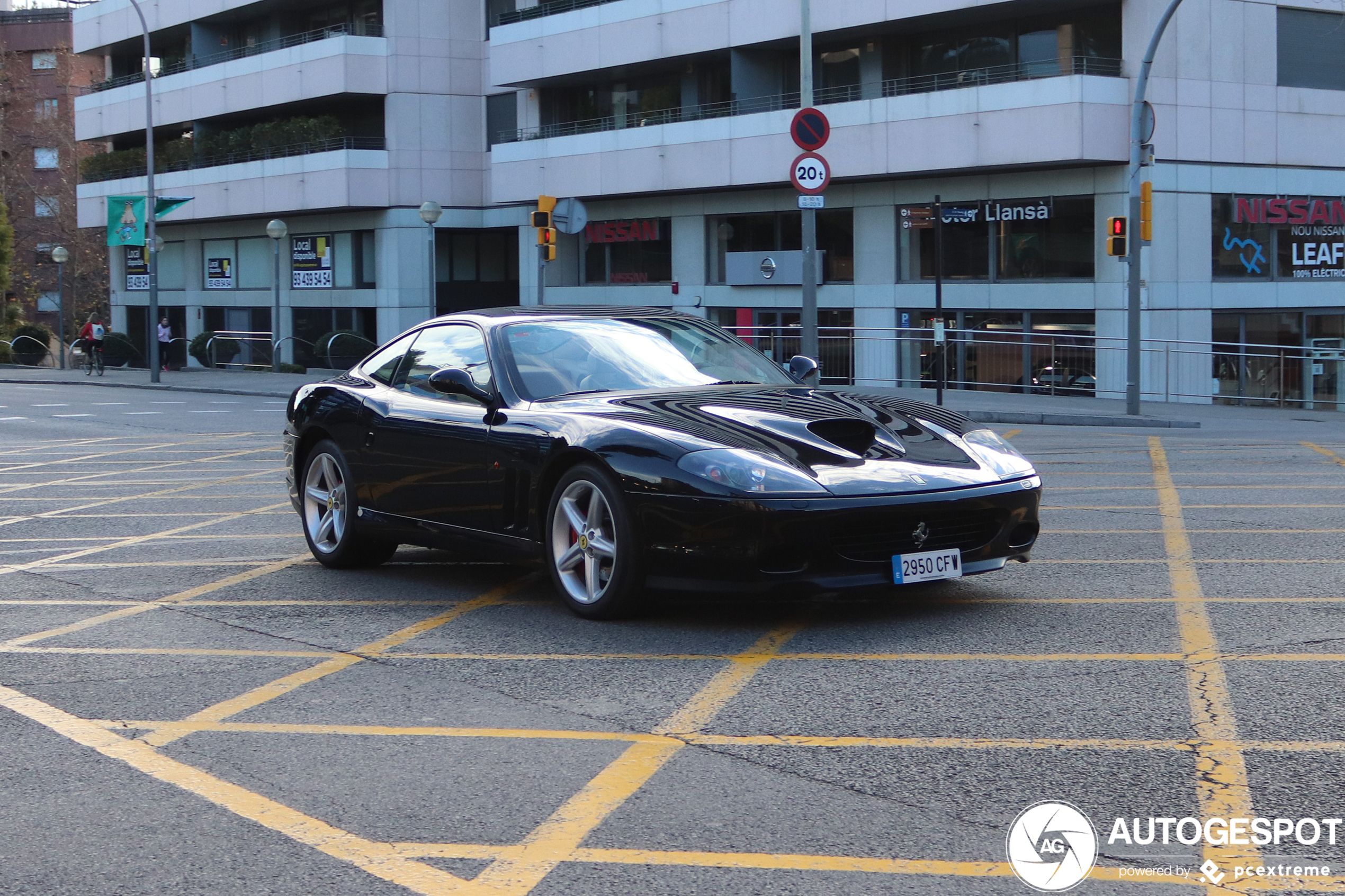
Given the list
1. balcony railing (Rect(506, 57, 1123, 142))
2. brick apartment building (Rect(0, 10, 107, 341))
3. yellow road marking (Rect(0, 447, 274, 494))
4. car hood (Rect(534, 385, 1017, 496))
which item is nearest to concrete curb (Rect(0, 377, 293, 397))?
balcony railing (Rect(506, 57, 1123, 142))

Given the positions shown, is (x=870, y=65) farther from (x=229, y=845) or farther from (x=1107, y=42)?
(x=229, y=845)

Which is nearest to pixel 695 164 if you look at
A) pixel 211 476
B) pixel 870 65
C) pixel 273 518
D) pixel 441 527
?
pixel 870 65

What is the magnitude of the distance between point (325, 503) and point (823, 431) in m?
3.29

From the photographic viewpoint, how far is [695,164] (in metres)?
35.1

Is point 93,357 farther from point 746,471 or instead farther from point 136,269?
point 746,471

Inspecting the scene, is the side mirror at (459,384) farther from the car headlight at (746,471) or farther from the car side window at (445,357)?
the car headlight at (746,471)

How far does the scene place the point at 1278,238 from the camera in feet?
99.2

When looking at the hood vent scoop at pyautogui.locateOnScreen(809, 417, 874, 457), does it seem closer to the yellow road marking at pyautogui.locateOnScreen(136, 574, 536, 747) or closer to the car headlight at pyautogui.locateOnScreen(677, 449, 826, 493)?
the car headlight at pyautogui.locateOnScreen(677, 449, 826, 493)

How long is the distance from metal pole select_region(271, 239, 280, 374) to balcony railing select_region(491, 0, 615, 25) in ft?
28.2

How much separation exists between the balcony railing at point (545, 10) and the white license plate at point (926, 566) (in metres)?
32.2

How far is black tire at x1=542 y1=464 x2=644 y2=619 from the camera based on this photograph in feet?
22.4

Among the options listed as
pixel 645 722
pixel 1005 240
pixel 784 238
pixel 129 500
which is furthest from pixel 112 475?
pixel 784 238

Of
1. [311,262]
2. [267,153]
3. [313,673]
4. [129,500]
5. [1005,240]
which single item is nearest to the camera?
[313,673]

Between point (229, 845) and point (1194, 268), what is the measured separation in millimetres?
27509
